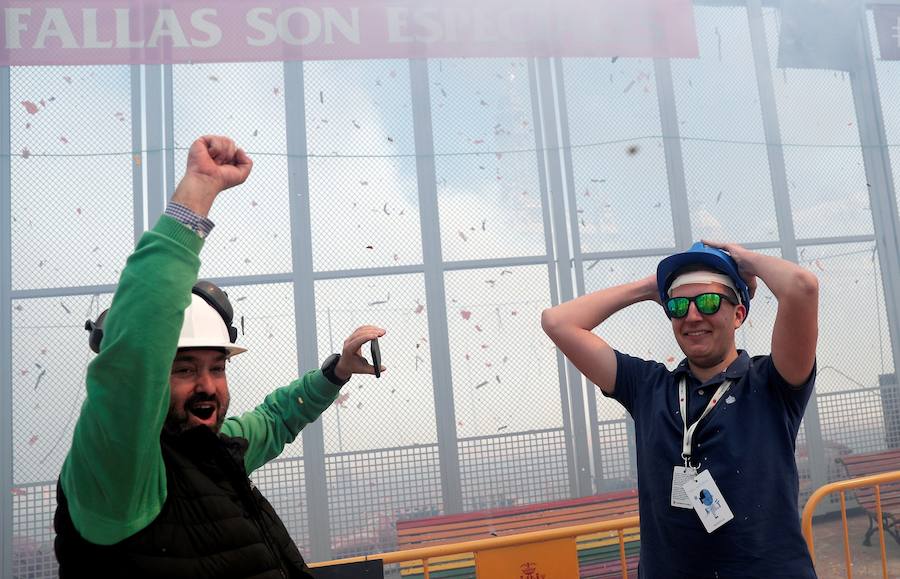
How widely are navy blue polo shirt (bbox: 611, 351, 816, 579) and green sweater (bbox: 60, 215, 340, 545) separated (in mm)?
1317

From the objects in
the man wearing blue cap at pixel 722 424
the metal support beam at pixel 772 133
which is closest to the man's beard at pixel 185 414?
the man wearing blue cap at pixel 722 424

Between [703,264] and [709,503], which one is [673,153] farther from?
[709,503]

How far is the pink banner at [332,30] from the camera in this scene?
4703 mm

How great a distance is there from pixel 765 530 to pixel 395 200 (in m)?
3.96

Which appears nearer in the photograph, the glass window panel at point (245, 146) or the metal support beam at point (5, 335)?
the metal support beam at point (5, 335)

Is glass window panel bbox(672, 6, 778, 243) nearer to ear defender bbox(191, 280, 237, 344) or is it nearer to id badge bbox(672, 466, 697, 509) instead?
id badge bbox(672, 466, 697, 509)

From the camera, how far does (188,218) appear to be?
3.25ft

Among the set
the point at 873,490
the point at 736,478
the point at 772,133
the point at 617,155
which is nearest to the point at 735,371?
the point at 736,478

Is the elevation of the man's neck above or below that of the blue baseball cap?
below

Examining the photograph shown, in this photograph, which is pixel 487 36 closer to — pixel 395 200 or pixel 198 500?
pixel 395 200

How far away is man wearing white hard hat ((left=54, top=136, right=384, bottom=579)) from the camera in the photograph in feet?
2.98

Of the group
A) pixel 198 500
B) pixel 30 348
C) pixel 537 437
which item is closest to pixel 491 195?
pixel 537 437

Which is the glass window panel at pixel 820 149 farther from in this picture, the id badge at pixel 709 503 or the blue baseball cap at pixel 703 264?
the id badge at pixel 709 503

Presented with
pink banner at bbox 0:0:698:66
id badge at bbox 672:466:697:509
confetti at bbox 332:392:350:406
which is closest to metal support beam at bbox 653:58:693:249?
pink banner at bbox 0:0:698:66
